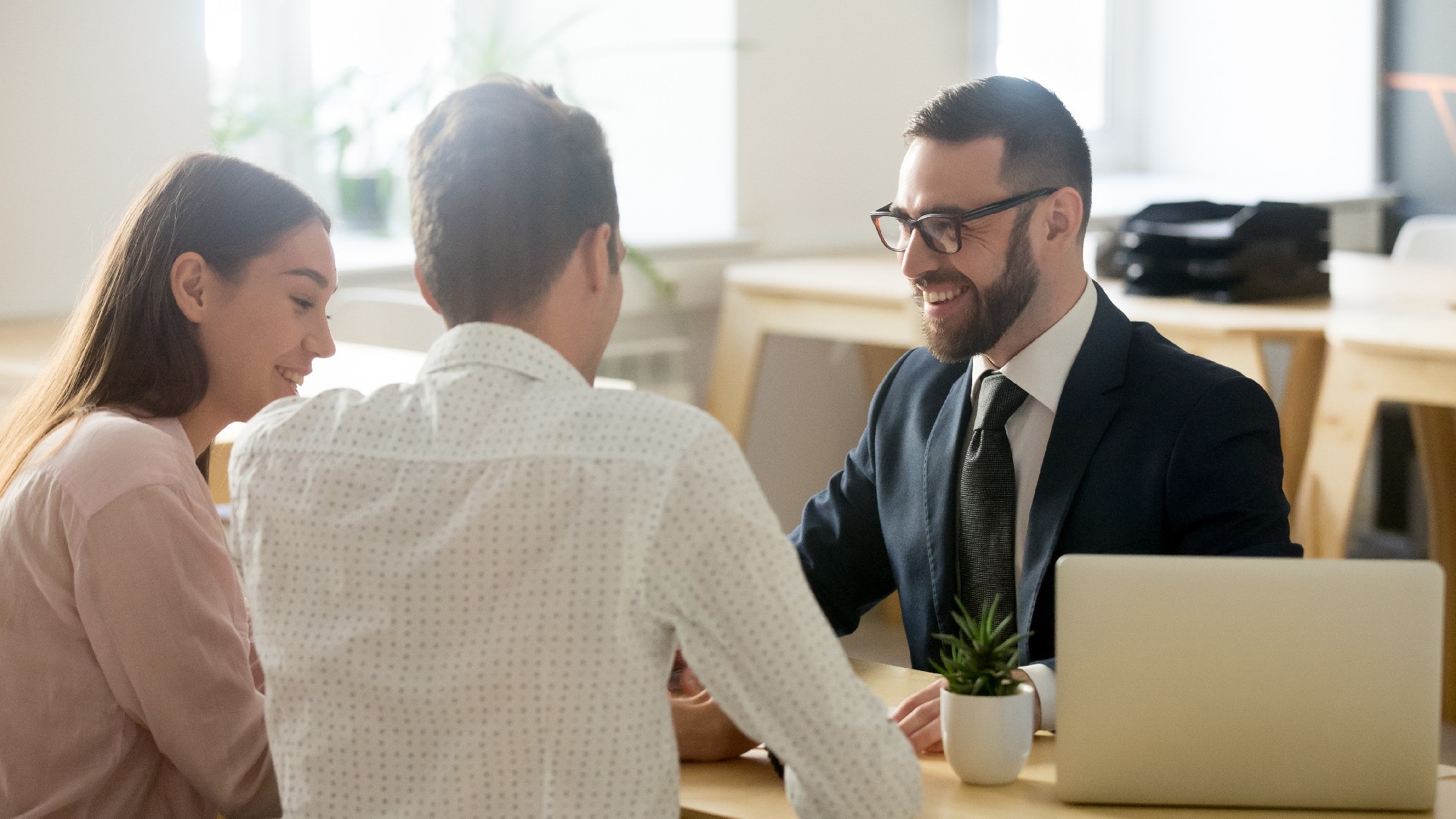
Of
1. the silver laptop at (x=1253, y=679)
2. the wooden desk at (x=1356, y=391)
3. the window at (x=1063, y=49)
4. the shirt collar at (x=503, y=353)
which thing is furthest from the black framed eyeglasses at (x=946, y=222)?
the window at (x=1063, y=49)

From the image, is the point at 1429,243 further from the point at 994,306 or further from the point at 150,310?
the point at 150,310

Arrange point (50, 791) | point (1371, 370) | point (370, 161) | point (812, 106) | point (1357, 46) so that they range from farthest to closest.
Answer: point (1357, 46)
point (812, 106)
point (370, 161)
point (1371, 370)
point (50, 791)

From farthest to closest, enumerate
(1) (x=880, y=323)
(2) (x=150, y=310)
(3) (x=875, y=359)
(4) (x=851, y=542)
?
(3) (x=875, y=359)
(1) (x=880, y=323)
(4) (x=851, y=542)
(2) (x=150, y=310)

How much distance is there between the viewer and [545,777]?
3.32ft

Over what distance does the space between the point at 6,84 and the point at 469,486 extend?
2122mm

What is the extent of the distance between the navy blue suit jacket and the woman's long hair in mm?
768

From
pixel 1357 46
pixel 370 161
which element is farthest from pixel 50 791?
pixel 1357 46

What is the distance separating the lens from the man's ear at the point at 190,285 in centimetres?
148

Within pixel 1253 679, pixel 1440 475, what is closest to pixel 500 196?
pixel 1253 679

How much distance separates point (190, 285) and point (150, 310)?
0.04 m

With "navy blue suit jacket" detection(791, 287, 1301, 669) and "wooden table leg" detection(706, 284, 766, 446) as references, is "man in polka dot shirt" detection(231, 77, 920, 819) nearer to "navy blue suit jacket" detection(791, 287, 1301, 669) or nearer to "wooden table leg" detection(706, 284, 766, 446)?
"navy blue suit jacket" detection(791, 287, 1301, 669)

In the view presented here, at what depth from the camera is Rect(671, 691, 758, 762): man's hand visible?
132cm

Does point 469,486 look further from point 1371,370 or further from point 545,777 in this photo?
point 1371,370

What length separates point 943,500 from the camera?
174 cm
